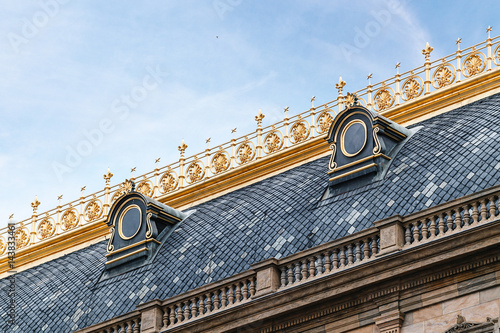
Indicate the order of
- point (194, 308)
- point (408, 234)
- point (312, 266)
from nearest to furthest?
point (408, 234) → point (312, 266) → point (194, 308)

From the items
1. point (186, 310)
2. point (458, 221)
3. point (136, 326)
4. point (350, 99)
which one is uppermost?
point (350, 99)

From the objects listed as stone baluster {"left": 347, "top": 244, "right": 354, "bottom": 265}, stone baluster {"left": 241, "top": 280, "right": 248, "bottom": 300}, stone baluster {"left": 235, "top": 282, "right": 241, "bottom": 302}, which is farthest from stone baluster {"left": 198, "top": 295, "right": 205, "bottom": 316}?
stone baluster {"left": 347, "top": 244, "right": 354, "bottom": 265}

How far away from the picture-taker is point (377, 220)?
30578 millimetres

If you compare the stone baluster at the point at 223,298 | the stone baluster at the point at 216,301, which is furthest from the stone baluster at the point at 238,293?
the stone baluster at the point at 216,301

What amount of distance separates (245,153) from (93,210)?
568 cm

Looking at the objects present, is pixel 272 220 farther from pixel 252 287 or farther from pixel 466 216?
pixel 466 216

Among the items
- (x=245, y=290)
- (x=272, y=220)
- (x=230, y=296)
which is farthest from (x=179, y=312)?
(x=272, y=220)

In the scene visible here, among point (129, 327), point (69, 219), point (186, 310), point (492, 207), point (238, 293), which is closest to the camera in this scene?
point (492, 207)

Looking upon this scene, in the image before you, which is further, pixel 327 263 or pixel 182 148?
pixel 182 148

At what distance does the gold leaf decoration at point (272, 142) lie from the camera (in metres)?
38.8

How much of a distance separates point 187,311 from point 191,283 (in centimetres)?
229

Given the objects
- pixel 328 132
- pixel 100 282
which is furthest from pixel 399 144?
pixel 100 282

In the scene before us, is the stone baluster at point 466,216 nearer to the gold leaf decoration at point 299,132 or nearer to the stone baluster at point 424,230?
the stone baluster at point 424,230

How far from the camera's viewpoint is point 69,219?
1692 inches
